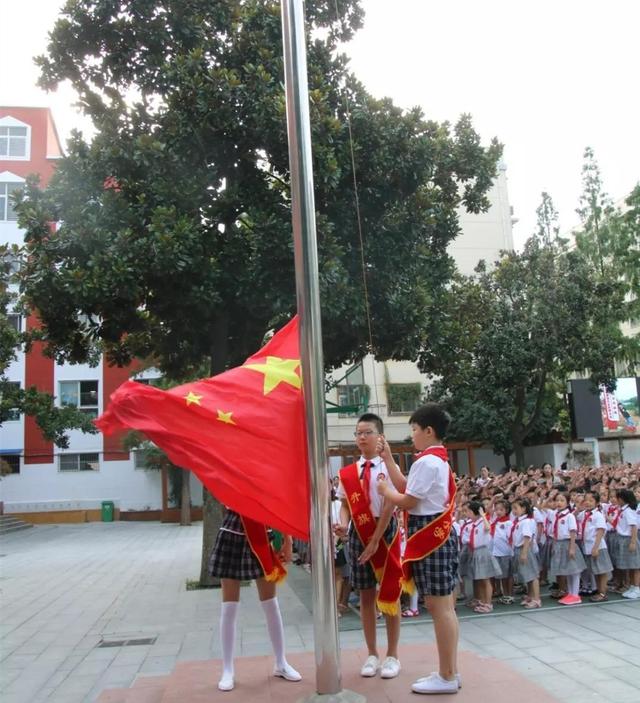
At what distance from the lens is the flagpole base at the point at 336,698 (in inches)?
165

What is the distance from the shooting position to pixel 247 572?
4.98 m

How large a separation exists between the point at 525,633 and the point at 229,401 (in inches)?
163

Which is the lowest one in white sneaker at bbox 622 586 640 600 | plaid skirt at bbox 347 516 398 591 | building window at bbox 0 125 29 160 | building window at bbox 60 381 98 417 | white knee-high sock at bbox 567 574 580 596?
white sneaker at bbox 622 586 640 600

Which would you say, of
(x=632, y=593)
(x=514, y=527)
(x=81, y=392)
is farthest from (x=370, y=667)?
(x=81, y=392)

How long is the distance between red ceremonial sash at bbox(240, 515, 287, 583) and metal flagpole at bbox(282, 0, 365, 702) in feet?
2.38

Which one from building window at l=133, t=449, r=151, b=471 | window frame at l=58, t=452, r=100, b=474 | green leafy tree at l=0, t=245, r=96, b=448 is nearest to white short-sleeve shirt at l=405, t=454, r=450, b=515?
green leafy tree at l=0, t=245, r=96, b=448

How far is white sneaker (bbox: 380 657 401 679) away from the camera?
16.0 feet

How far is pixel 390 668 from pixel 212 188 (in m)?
7.10

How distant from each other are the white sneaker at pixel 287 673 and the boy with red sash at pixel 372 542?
454 millimetres

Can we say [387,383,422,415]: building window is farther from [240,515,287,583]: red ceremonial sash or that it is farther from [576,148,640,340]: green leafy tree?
[240,515,287,583]: red ceremonial sash

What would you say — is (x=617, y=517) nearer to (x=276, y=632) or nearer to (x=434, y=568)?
(x=434, y=568)

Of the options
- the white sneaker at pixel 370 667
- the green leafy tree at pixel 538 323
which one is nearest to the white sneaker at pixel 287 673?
the white sneaker at pixel 370 667

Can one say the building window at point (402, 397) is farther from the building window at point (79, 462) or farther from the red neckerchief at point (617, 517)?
the red neckerchief at point (617, 517)

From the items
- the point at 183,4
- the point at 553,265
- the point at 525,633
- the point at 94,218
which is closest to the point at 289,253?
the point at 94,218
